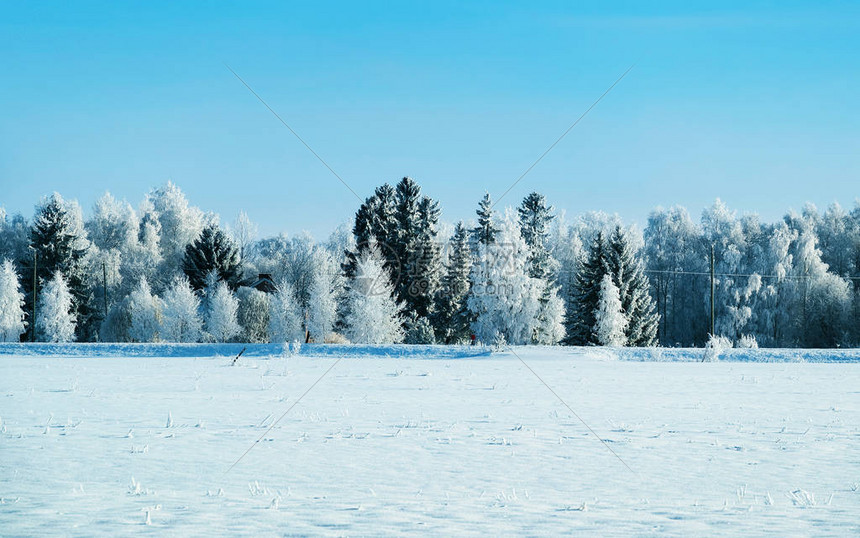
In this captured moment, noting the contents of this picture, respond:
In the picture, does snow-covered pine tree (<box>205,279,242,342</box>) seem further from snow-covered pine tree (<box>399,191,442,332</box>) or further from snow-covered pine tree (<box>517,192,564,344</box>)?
snow-covered pine tree (<box>517,192,564,344</box>)

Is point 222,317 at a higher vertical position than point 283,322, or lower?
higher

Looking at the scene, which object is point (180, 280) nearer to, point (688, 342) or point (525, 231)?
point (525, 231)

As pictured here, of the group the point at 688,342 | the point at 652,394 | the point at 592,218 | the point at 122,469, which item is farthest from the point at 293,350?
the point at 592,218

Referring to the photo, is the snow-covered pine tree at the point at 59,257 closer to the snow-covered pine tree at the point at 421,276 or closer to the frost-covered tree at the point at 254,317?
the frost-covered tree at the point at 254,317

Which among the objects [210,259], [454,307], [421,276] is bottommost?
[454,307]

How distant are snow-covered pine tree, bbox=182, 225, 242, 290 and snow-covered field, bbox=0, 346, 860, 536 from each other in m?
37.0

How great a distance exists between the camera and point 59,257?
53156 millimetres

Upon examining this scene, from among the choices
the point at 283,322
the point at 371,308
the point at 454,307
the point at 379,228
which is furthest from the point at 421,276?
the point at 283,322

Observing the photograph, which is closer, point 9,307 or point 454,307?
point 9,307

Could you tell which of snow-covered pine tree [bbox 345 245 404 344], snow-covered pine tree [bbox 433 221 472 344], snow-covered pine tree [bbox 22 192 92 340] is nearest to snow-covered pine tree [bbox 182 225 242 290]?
snow-covered pine tree [bbox 22 192 92 340]

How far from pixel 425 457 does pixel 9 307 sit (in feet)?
158

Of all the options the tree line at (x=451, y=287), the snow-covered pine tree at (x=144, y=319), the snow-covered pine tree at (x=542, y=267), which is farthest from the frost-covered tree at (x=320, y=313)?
the snow-covered pine tree at (x=542, y=267)

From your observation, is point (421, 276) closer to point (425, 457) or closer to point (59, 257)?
point (59, 257)

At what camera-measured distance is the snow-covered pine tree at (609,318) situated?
4444 centimetres
